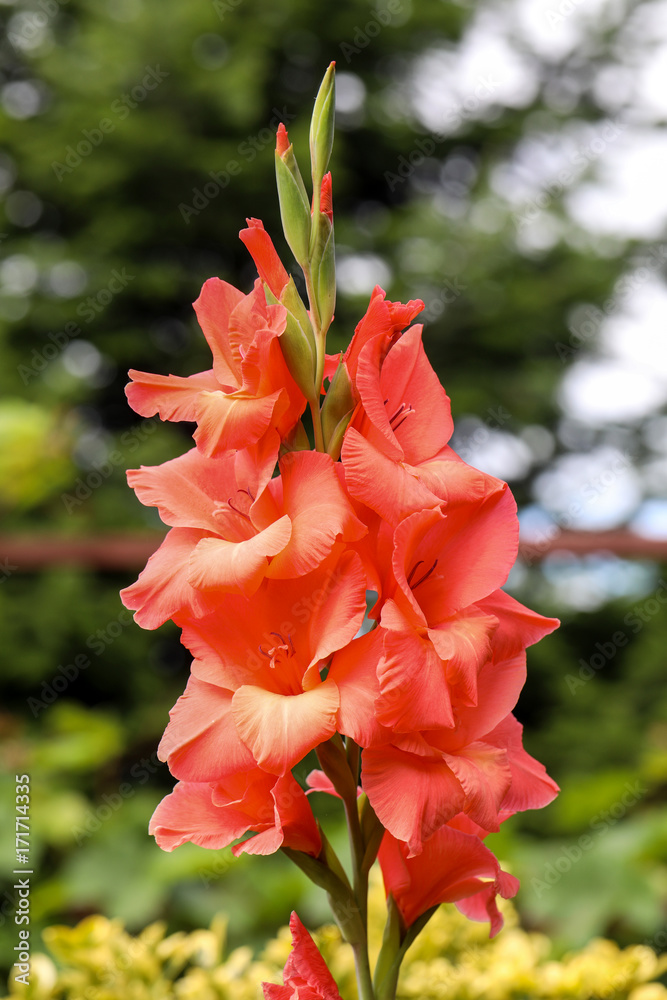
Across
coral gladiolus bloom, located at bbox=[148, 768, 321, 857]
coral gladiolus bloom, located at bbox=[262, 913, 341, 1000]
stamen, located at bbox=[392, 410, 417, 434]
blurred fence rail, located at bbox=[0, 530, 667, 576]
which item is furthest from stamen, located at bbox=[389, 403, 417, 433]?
blurred fence rail, located at bbox=[0, 530, 667, 576]

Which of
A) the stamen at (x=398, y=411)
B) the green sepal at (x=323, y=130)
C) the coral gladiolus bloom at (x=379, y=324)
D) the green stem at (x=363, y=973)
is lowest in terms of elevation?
the green stem at (x=363, y=973)

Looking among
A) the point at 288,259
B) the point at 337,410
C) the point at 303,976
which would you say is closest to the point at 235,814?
the point at 303,976

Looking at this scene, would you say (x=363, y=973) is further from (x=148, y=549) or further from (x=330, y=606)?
(x=148, y=549)

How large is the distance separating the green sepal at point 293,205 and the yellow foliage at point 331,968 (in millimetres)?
869

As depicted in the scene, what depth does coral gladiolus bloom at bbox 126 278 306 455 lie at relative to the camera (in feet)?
2.43

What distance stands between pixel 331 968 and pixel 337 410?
2.68ft

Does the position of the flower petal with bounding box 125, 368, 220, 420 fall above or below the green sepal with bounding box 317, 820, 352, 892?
above

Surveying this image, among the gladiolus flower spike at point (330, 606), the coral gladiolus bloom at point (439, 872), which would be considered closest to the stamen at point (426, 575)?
the gladiolus flower spike at point (330, 606)

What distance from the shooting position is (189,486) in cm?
81

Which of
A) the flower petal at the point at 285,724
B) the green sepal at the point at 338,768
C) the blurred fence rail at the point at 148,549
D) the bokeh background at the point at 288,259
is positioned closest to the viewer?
the flower petal at the point at 285,724

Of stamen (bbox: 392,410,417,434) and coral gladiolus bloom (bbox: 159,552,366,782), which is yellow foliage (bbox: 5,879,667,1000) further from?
stamen (bbox: 392,410,417,434)

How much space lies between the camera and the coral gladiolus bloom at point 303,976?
29.3 inches

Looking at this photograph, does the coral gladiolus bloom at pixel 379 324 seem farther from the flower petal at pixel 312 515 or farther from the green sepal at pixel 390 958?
the green sepal at pixel 390 958

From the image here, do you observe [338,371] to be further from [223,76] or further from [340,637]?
[223,76]
